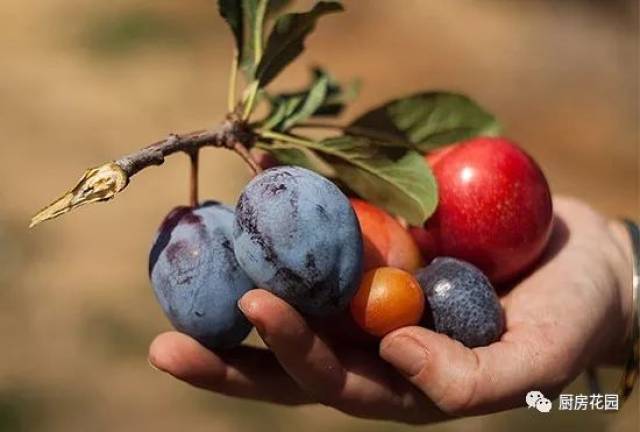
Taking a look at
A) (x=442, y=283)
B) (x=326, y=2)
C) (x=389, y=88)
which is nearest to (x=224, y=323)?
(x=442, y=283)

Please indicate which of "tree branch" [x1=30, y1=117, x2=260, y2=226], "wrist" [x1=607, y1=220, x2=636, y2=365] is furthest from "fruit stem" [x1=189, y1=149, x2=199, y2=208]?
"wrist" [x1=607, y1=220, x2=636, y2=365]

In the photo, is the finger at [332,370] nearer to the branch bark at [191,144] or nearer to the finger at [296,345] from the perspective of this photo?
the finger at [296,345]

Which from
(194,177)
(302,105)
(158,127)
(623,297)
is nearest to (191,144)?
(194,177)

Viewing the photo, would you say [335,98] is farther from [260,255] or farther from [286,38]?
[260,255]

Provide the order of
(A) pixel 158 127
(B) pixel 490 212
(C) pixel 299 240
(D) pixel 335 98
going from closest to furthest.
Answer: (C) pixel 299 240 → (B) pixel 490 212 → (D) pixel 335 98 → (A) pixel 158 127

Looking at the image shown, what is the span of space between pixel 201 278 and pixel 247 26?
447mm

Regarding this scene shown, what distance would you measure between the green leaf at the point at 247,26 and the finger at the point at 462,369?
1.63 feet

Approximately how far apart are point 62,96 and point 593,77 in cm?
270

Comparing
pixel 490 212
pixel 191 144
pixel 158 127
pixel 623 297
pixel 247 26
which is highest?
pixel 247 26

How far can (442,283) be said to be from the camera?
1.39m

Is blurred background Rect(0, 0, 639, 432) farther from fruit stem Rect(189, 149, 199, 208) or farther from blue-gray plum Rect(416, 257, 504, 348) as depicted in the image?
fruit stem Rect(189, 149, 199, 208)

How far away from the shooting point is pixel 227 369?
54.8 inches

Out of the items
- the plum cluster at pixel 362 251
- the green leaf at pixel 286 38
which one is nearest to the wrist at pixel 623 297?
the plum cluster at pixel 362 251

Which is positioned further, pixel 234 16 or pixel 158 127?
pixel 158 127
